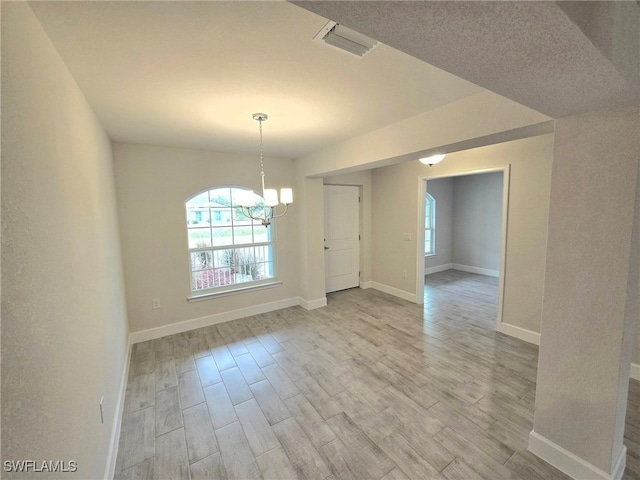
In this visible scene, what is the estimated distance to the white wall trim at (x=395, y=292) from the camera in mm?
4781

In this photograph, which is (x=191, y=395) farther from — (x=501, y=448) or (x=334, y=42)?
(x=334, y=42)

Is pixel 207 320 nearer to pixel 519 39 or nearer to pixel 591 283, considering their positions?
pixel 591 283

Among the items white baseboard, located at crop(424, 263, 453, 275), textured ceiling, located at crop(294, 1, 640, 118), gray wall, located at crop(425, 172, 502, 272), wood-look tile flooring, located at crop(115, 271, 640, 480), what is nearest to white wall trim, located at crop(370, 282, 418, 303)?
wood-look tile flooring, located at crop(115, 271, 640, 480)

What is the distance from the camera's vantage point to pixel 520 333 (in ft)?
11.0

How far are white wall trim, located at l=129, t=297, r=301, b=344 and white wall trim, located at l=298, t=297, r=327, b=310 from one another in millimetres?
93

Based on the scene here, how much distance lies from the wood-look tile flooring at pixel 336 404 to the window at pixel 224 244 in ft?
2.40

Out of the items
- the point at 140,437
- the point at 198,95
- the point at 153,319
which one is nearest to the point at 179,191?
the point at 153,319

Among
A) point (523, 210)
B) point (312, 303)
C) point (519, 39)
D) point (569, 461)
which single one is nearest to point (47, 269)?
point (519, 39)

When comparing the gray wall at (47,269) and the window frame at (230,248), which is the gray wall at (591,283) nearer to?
the gray wall at (47,269)

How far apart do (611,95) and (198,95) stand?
2.32 metres

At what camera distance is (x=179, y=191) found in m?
3.61

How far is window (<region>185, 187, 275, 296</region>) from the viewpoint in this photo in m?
3.84

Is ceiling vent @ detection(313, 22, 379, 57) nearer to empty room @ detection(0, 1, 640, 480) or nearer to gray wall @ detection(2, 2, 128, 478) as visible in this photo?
empty room @ detection(0, 1, 640, 480)

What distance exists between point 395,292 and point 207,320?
128 inches
